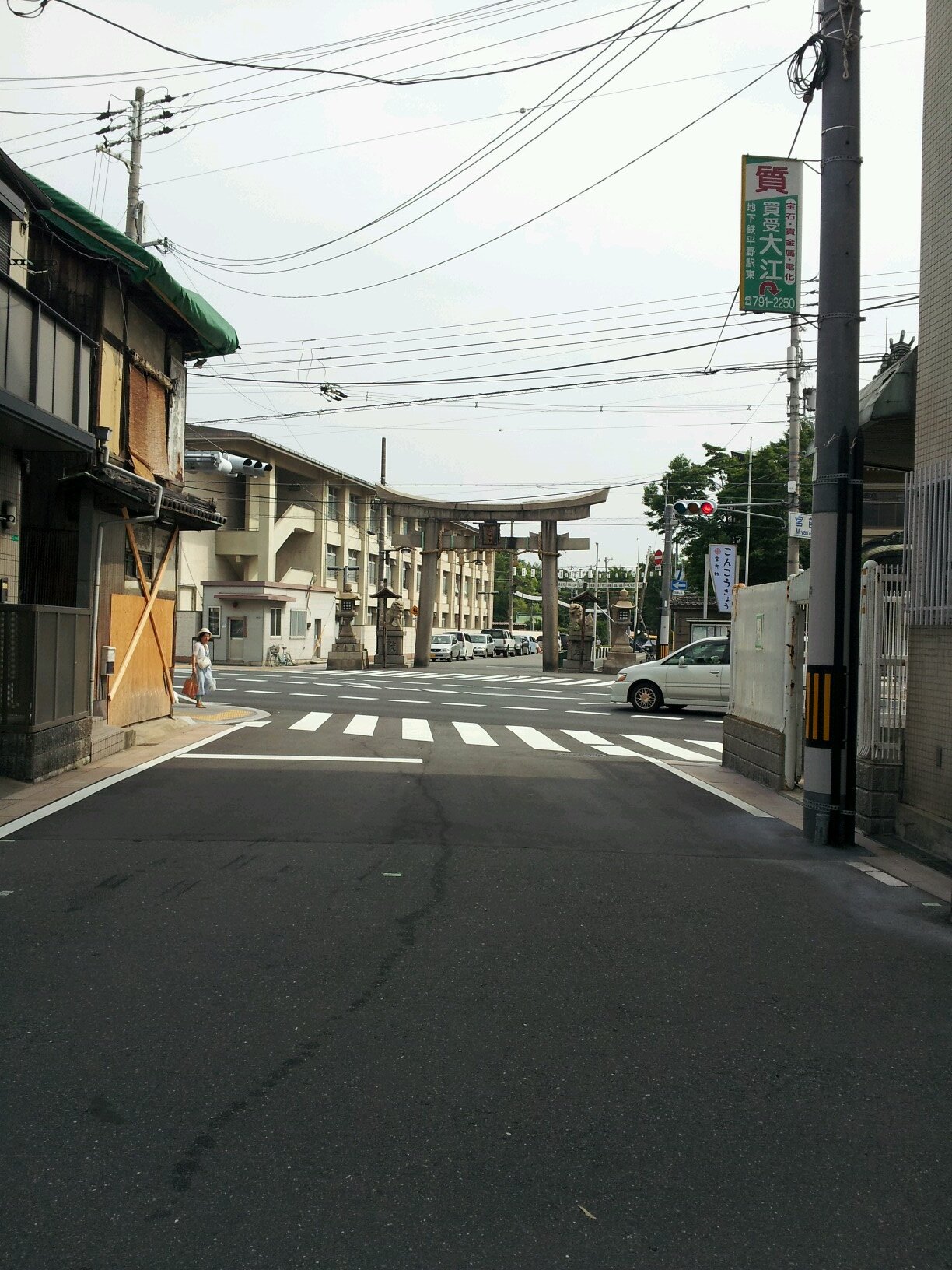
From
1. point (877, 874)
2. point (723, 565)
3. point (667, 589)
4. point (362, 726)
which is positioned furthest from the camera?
→ point (723, 565)

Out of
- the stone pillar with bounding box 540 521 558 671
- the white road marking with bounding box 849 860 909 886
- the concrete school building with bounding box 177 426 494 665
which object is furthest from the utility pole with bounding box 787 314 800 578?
the white road marking with bounding box 849 860 909 886

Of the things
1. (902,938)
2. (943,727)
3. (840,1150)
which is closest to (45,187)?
(943,727)

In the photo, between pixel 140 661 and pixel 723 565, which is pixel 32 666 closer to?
pixel 140 661

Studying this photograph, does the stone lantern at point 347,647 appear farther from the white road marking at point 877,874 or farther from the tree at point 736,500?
the white road marking at point 877,874

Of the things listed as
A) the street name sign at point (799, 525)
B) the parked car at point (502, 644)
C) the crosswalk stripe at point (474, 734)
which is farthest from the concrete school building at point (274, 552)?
the crosswalk stripe at point (474, 734)

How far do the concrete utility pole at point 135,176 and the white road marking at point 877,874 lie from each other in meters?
21.8

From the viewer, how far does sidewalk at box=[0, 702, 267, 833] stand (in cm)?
1090

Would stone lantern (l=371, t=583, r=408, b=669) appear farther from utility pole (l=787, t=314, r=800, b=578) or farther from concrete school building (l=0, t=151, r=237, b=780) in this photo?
concrete school building (l=0, t=151, r=237, b=780)

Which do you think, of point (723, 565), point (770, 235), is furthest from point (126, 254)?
point (723, 565)

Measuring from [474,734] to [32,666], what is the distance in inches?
359

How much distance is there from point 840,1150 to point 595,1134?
86 centimetres

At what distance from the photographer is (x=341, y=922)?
255 inches

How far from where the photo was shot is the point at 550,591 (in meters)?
48.4

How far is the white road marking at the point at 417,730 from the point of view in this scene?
18.2 meters
